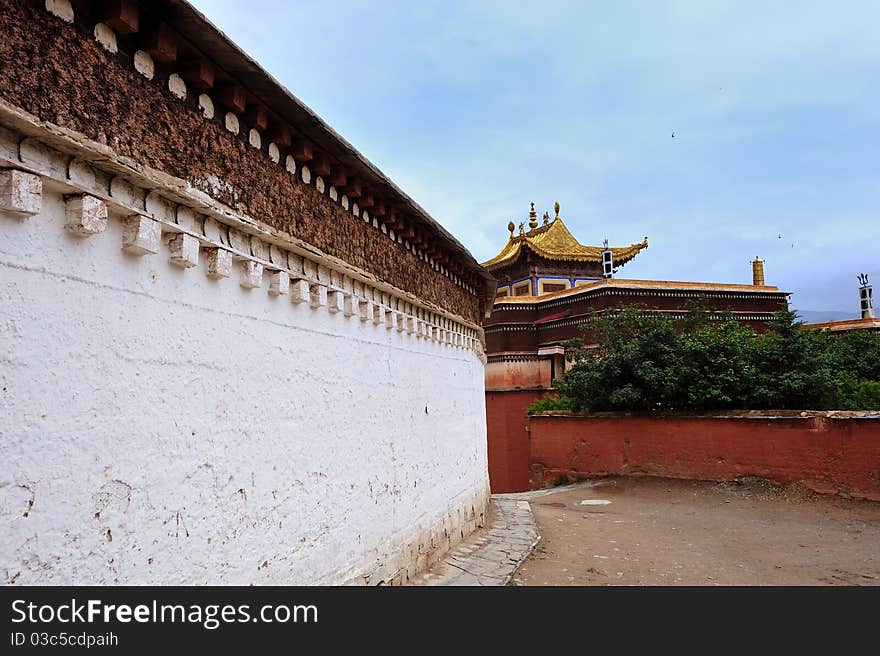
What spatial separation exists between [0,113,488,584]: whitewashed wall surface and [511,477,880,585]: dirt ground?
285cm

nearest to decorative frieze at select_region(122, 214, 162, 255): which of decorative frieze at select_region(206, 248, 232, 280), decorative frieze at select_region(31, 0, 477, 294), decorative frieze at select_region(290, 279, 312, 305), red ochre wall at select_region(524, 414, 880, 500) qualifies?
decorative frieze at select_region(206, 248, 232, 280)

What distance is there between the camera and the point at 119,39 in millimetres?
2777

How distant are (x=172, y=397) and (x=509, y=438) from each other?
1509 centimetres

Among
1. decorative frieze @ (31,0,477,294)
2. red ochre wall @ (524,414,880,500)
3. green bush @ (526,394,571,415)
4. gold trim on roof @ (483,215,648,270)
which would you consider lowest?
red ochre wall @ (524,414,880,500)

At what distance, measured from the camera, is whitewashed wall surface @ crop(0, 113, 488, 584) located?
2283 millimetres

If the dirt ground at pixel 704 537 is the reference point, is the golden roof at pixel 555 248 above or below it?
above

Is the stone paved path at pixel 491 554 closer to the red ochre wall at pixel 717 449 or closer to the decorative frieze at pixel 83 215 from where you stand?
the red ochre wall at pixel 717 449

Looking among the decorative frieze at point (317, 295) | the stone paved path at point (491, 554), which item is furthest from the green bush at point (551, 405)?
the decorative frieze at point (317, 295)

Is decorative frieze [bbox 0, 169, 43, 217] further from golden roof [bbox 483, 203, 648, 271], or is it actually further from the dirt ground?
golden roof [bbox 483, 203, 648, 271]

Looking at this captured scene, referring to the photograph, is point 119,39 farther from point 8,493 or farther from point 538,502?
point 538,502

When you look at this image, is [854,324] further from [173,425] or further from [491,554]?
[173,425]

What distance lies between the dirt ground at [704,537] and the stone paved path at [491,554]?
0.57 ft

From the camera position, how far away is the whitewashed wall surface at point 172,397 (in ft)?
7.49

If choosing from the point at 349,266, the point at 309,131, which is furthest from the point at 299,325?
the point at 309,131
